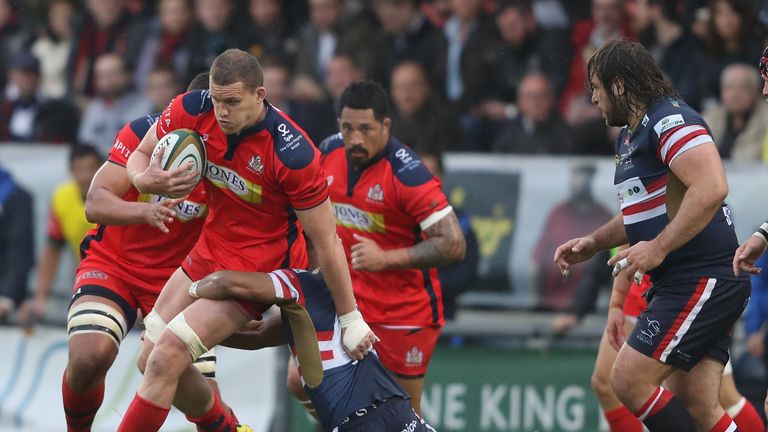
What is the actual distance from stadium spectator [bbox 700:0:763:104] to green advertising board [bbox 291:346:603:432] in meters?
2.91

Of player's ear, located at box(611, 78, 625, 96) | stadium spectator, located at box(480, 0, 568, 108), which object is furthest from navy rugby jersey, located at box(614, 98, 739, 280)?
stadium spectator, located at box(480, 0, 568, 108)

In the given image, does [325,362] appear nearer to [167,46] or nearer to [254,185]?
[254,185]

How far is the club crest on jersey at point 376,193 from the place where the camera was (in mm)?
8445

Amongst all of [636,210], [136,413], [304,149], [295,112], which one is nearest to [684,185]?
[636,210]

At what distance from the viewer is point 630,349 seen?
6.80 m

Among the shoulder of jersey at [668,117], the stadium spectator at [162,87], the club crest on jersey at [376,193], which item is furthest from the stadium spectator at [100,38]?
the shoulder of jersey at [668,117]

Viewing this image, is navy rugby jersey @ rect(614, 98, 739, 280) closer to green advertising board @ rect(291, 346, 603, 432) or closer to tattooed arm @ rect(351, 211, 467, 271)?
tattooed arm @ rect(351, 211, 467, 271)

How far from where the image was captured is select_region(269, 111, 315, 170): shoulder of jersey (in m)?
6.92

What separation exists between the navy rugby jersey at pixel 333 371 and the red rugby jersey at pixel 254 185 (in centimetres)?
30

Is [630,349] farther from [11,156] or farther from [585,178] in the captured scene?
[11,156]

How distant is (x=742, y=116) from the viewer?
10852mm

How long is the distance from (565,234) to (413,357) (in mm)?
2251

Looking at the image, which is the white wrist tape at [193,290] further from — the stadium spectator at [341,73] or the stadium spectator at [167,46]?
the stadium spectator at [167,46]

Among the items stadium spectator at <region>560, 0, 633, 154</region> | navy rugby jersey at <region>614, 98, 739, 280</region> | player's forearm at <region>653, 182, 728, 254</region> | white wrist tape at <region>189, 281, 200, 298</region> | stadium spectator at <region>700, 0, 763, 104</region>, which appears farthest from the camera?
stadium spectator at <region>560, 0, 633, 154</region>
